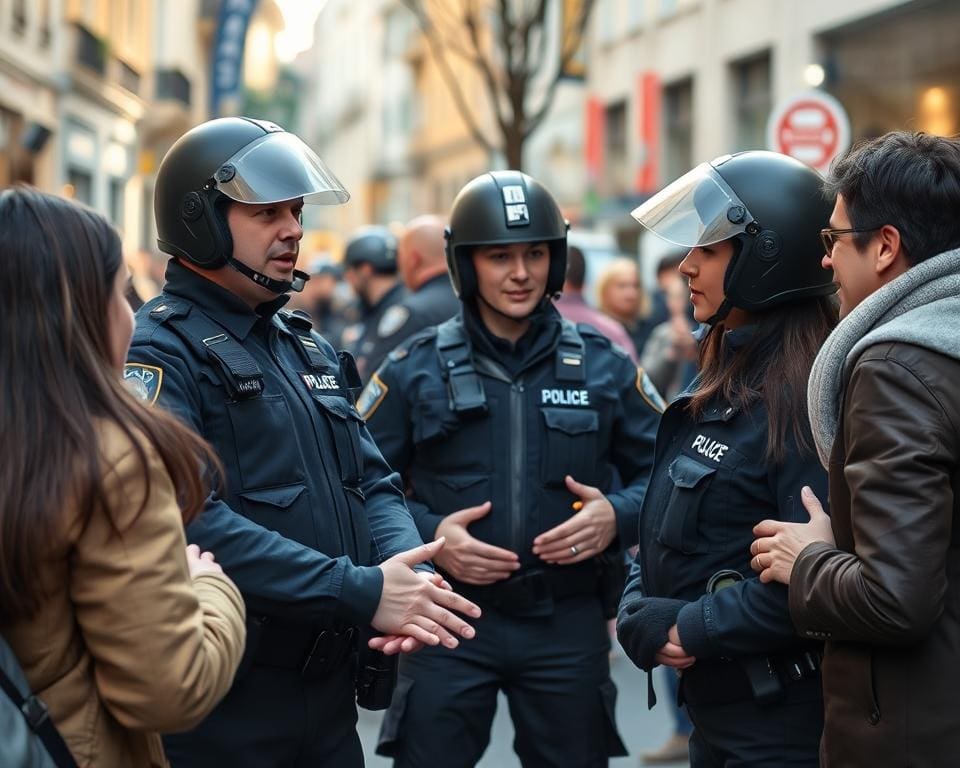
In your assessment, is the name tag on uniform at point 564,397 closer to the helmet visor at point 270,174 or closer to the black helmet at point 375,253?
the helmet visor at point 270,174

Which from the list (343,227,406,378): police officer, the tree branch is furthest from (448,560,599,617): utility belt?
the tree branch

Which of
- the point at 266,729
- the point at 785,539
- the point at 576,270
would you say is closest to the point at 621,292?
the point at 576,270

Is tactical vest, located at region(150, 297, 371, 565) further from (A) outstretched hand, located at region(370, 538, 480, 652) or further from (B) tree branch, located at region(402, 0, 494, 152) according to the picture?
(B) tree branch, located at region(402, 0, 494, 152)

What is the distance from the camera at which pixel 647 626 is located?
335 centimetres

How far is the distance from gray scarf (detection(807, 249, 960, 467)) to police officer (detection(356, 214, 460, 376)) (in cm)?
419

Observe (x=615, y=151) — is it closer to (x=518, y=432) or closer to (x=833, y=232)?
(x=518, y=432)

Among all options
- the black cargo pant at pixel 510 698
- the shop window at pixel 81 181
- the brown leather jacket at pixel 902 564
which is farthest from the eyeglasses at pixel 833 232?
the shop window at pixel 81 181

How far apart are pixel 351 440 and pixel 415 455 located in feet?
3.53

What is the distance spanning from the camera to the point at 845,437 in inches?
107

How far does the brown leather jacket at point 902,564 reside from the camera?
8.21 feet

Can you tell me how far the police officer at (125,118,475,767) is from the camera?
307 cm

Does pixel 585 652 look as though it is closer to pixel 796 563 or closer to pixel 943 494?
pixel 796 563

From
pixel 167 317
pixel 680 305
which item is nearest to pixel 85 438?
pixel 167 317

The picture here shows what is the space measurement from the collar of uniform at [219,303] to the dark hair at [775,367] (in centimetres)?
110
